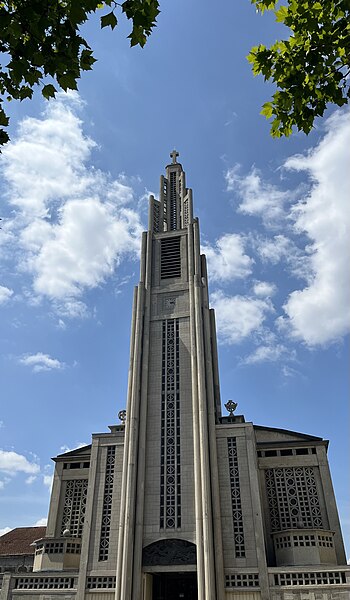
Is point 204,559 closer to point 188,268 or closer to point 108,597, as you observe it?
point 108,597

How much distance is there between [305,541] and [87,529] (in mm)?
12121

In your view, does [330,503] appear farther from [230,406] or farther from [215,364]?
[215,364]

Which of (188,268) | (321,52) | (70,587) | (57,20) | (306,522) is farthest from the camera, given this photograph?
(188,268)

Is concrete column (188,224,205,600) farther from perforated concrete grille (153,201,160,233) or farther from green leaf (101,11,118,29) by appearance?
green leaf (101,11,118,29)

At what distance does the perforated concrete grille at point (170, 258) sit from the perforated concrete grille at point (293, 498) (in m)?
15.1

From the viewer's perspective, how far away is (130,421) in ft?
94.9

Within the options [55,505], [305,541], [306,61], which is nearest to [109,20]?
[306,61]

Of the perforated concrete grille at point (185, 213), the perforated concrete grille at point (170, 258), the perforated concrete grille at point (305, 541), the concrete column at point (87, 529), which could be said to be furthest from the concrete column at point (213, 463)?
the concrete column at point (87, 529)

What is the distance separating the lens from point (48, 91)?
21.4 ft

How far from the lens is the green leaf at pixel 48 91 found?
6500 mm

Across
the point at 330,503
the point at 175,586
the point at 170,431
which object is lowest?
the point at 175,586

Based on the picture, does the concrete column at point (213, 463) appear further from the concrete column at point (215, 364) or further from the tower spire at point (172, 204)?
the tower spire at point (172, 204)

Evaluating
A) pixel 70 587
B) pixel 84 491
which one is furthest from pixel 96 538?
pixel 84 491

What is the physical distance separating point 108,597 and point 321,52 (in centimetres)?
2695
